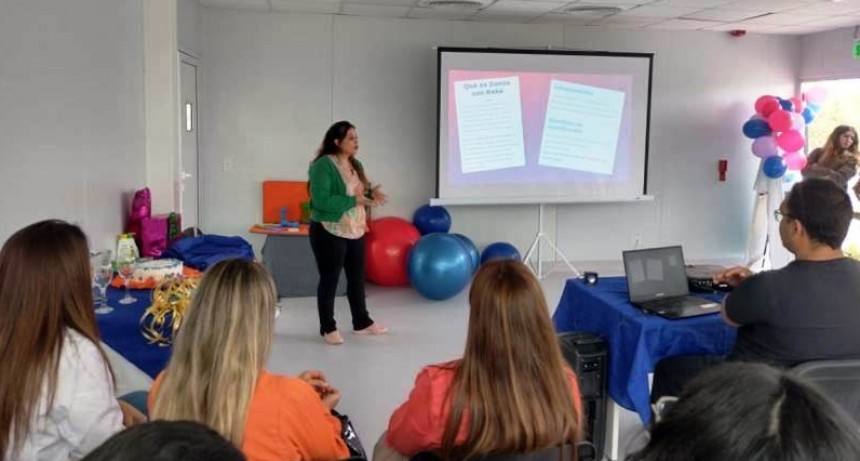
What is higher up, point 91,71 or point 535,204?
point 91,71

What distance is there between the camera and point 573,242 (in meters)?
7.48

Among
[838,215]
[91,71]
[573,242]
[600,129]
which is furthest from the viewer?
[573,242]

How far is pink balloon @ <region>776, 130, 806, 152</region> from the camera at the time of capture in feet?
22.8

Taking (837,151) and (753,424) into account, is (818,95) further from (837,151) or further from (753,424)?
(753,424)

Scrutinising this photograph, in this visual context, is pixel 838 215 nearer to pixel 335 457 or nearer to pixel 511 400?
pixel 511 400

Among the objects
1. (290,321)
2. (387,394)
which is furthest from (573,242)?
(387,394)

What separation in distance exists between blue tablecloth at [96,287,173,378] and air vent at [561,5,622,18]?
4721mm

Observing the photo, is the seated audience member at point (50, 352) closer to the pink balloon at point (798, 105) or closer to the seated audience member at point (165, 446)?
the seated audience member at point (165, 446)

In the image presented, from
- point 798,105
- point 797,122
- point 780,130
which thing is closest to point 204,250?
point 780,130

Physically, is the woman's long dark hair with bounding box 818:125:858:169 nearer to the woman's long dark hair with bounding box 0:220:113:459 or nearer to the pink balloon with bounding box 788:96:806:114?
the pink balloon with bounding box 788:96:806:114

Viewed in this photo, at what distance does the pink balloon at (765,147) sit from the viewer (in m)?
7.08

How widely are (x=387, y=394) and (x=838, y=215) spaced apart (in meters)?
2.39

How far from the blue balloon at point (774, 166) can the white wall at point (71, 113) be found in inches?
222

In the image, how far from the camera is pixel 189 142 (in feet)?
20.0
